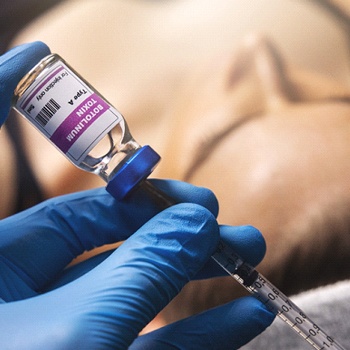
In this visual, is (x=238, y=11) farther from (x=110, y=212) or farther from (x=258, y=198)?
(x=110, y=212)

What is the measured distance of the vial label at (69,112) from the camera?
0.74 meters

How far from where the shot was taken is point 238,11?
1202mm

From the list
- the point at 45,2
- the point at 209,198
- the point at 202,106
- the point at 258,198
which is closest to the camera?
the point at 209,198

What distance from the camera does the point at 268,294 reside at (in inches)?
31.7

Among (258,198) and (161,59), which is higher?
(161,59)

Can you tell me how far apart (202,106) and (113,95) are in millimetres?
198

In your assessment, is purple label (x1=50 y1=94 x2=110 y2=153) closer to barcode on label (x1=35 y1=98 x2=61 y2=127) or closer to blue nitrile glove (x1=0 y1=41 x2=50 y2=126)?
barcode on label (x1=35 y1=98 x2=61 y2=127)

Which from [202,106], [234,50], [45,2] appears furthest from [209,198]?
[45,2]

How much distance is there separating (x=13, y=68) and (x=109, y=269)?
340mm

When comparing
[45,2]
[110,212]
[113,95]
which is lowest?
[110,212]

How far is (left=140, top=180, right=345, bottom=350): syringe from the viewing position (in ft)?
2.60

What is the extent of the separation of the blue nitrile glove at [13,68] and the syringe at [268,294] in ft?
0.81

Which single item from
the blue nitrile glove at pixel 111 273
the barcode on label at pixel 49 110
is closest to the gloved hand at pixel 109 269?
the blue nitrile glove at pixel 111 273

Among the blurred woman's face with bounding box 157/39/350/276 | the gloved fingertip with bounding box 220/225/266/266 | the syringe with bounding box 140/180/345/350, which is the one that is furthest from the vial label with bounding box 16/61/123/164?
the blurred woman's face with bounding box 157/39/350/276
